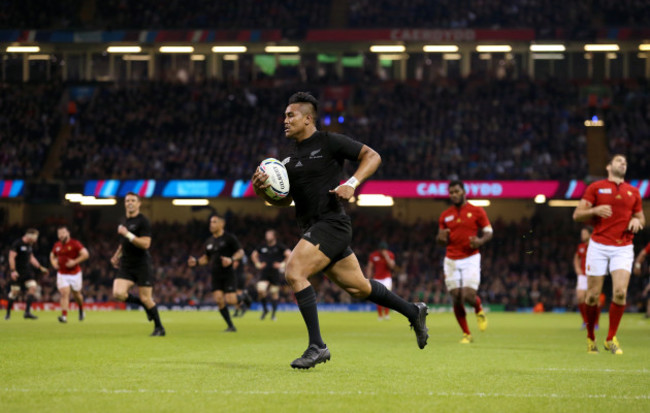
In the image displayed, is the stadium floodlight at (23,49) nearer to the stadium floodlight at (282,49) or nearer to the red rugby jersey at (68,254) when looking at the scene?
the stadium floodlight at (282,49)

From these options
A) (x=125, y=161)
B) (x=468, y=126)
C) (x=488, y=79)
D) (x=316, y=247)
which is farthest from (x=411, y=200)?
(x=316, y=247)

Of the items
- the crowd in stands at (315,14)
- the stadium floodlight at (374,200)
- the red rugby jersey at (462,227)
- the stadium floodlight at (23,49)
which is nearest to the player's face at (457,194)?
the red rugby jersey at (462,227)

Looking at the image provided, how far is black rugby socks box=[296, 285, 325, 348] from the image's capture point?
8930 millimetres

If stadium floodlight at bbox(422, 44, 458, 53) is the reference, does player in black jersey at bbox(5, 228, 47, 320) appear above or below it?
below

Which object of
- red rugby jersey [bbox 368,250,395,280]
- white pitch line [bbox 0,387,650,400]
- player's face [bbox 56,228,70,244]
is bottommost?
red rugby jersey [bbox 368,250,395,280]

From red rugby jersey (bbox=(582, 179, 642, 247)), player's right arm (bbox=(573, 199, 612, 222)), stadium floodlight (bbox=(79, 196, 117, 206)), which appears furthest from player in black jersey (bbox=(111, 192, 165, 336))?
stadium floodlight (bbox=(79, 196, 117, 206))

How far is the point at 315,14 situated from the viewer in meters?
45.9

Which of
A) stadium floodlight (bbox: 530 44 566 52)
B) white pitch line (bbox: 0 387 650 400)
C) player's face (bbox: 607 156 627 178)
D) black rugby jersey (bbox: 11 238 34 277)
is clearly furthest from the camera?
stadium floodlight (bbox: 530 44 566 52)

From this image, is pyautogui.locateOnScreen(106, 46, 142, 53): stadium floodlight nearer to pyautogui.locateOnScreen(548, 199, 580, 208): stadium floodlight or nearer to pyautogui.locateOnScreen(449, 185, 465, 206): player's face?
pyautogui.locateOnScreen(548, 199, 580, 208): stadium floodlight

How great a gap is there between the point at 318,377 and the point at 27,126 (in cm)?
3741

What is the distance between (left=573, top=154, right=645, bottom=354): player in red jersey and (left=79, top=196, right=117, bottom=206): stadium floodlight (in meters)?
30.0

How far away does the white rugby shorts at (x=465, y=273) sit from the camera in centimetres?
1516

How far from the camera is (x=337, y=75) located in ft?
151

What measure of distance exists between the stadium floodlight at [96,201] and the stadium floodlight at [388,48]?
1450cm
